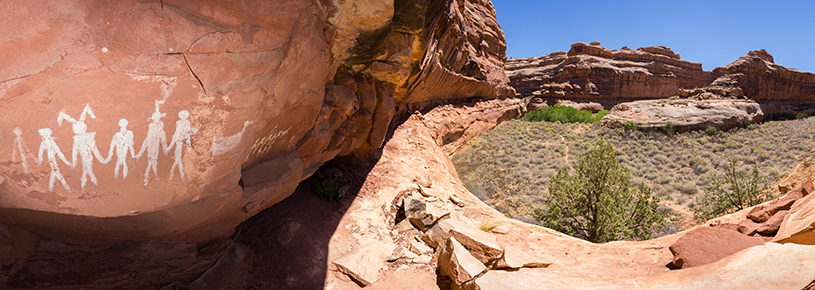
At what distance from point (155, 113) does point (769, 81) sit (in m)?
44.1

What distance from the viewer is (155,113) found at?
227 centimetres

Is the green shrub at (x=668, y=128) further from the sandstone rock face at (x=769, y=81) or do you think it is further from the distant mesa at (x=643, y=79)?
the sandstone rock face at (x=769, y=81)

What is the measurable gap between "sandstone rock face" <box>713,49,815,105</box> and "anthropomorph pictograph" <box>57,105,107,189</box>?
41008mm

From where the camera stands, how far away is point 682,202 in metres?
8.99

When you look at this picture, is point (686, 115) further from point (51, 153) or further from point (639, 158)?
point (51, 153)

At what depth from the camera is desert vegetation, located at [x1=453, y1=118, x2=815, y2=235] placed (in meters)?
9.37

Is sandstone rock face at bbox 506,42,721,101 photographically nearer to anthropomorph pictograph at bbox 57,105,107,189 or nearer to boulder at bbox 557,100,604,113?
boulder at bbox 557,100,604,113

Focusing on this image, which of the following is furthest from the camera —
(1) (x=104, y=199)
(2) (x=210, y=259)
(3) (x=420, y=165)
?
(3) (x=420, y=165)

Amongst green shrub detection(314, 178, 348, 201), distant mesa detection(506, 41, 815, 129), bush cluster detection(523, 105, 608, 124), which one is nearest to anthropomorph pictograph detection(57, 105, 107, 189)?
green shrub detection(314, 178, 348, 201)

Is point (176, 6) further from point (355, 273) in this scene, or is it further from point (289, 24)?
point (355, 273)

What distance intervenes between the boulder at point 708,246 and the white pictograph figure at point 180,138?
509cm

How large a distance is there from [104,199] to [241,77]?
129 centimetres

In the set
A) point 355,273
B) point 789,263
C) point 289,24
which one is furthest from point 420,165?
point 789,263

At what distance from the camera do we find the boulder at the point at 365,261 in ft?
14.1
